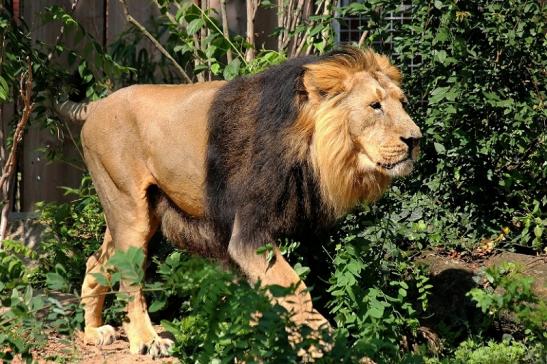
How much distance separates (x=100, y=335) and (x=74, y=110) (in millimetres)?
1581

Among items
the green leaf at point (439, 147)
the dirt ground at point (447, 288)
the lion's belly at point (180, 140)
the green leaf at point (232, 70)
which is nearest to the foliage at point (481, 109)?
the green leaf at point (439, 147)

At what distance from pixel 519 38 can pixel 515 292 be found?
2.87 m

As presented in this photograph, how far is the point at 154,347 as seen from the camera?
5812mm

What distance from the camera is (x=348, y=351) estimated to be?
353 centimetres

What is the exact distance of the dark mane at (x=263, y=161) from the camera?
16.8 ft

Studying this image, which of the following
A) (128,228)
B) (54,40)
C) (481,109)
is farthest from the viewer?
(54,40)

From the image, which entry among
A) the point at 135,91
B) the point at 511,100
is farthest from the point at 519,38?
the point at 135,91

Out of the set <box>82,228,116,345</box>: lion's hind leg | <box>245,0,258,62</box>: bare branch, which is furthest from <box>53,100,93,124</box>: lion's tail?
<box>245,0,258,62</box>: bare branch

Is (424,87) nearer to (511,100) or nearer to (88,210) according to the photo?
(511,100)

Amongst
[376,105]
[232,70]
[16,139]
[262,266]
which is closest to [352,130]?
[376,105]

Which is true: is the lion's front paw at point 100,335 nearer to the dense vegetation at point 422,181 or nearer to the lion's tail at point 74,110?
the dense vegetation at point 422,181

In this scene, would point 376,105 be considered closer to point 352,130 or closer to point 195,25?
point 352,130

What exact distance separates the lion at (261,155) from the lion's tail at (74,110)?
2.43ft

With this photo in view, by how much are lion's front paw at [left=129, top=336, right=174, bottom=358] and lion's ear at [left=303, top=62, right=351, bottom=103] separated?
167cm
